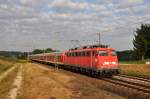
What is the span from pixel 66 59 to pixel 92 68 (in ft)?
62.6

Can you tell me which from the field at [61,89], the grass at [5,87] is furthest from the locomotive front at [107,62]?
the grass at [5,87]

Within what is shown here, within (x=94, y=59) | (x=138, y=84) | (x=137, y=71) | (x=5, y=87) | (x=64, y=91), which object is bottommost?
(x=5, y=87)

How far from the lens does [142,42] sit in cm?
10319

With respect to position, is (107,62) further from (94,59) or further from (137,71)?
(137,71)

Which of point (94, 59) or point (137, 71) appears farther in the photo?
point (137, 71)

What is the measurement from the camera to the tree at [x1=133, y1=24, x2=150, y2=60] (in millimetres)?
102000

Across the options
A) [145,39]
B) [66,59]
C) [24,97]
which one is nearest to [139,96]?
[24,97]

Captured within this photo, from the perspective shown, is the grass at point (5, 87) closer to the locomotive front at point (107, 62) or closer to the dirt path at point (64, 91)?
the dirt path at point (64, 91)

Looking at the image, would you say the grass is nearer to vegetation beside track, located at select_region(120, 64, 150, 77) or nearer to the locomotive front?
the locomotive front

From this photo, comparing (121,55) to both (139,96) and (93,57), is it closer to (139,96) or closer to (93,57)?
(93,57)

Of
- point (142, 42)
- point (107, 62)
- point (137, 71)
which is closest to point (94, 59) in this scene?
point (107, 62)

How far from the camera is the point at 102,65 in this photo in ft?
120

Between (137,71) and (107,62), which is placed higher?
(107,62)

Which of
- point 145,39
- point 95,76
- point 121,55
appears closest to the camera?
point 95,76
